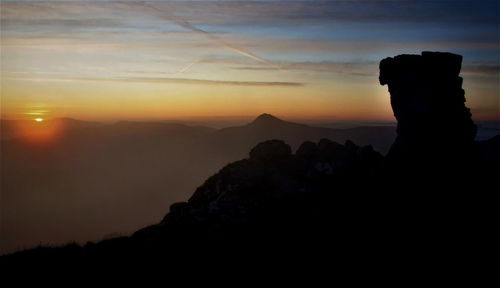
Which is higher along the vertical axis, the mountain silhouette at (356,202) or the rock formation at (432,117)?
the rock formation at (432,117)

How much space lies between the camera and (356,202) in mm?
35875

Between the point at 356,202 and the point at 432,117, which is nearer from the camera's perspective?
the point at 356,202

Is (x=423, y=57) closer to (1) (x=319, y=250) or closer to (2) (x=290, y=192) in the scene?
(2) (x=290, y=192)

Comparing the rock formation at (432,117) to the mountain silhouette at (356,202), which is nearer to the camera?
the mountain silhouette at (356,202)

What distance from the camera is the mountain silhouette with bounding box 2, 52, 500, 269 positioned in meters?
29.4

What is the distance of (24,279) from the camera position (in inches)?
993

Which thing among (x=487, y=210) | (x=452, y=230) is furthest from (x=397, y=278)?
(x=487, y=210)

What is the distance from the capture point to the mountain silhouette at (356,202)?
29.4m

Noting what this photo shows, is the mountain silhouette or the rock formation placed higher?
the rock formation

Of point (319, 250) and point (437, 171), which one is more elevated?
point (437, 171)

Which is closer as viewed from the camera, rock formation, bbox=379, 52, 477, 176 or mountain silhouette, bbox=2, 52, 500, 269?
mountain silhouette, bbox=2, 52, 500, 269

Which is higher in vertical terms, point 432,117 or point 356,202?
point 432,117

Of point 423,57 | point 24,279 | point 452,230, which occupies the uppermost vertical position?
point 423,57

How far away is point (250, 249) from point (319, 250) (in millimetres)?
4536
